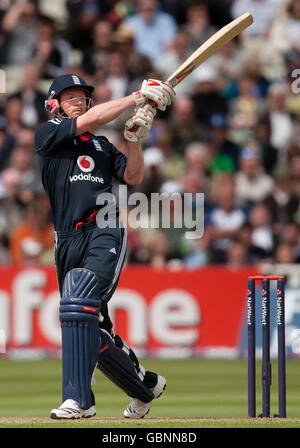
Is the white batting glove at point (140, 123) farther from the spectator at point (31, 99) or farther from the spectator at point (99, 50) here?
the spectator at point (99, 50)

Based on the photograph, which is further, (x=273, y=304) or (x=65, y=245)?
(x=273, y=304)

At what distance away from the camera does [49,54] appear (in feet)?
48.6

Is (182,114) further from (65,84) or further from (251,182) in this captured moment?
(65,84)

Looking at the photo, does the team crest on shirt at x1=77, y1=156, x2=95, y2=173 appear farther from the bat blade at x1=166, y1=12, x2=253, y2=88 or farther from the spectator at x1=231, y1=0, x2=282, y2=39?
the spectator at x1=231, y1=0, x2=282, y2=39

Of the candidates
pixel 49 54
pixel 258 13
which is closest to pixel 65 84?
pixel 49 54

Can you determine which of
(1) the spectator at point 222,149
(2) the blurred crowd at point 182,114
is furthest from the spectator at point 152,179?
(1) the spectator at point 222,149

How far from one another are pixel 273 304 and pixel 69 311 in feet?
20.9

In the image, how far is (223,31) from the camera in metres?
6.79

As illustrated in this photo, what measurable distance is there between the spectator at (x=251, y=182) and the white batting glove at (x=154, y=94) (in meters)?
7.18

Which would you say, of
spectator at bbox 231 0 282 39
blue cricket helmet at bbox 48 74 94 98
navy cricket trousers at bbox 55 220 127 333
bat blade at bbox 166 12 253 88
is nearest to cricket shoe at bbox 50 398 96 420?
navy cricket trousers at bbox 55 220 127 333

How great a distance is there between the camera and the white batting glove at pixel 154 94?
20.6 ft
